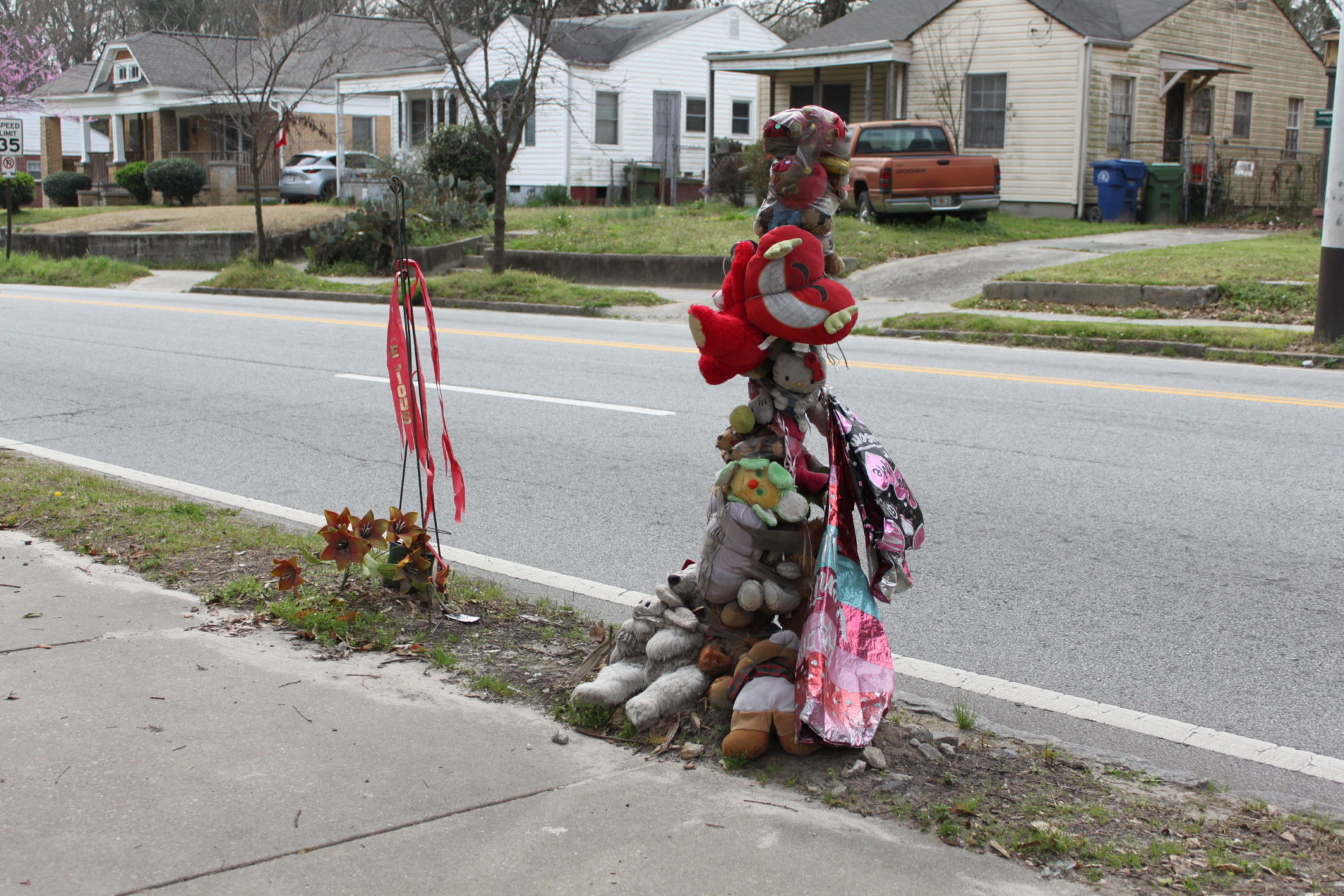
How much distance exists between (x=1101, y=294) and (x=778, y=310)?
42.2ft

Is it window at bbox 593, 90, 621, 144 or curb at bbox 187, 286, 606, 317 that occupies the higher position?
window at bbox 593, 90, 621, 144

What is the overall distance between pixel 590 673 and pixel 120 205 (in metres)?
41.0

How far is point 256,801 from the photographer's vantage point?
3252mm

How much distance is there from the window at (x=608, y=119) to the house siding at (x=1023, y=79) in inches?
381

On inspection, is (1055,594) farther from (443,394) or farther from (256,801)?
(443,394)

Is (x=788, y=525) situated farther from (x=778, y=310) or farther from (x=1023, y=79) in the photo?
(x=1023, y=79)

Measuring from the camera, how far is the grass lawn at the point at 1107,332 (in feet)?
40.2

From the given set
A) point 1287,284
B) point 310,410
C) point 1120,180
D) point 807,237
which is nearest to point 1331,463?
point 807,237

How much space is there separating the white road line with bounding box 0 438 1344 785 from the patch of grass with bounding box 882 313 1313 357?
910 cm

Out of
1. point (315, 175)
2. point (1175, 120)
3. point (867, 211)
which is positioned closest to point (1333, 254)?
point (867, 211)

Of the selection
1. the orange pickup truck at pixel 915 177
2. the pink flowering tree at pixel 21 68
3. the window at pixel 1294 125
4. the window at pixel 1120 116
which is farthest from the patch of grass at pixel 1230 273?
the pink flowering tree at pixel 21 68

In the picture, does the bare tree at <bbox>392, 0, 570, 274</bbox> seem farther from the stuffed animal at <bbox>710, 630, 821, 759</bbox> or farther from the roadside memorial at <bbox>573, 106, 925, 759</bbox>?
the stuffed animal at <bbox>710, 630, 821, 759</bbox>

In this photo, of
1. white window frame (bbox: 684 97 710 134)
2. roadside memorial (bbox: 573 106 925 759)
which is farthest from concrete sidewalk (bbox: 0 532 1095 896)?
white window frame (bbox: 684 97 710 134)

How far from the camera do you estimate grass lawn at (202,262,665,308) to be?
18.2 metres
